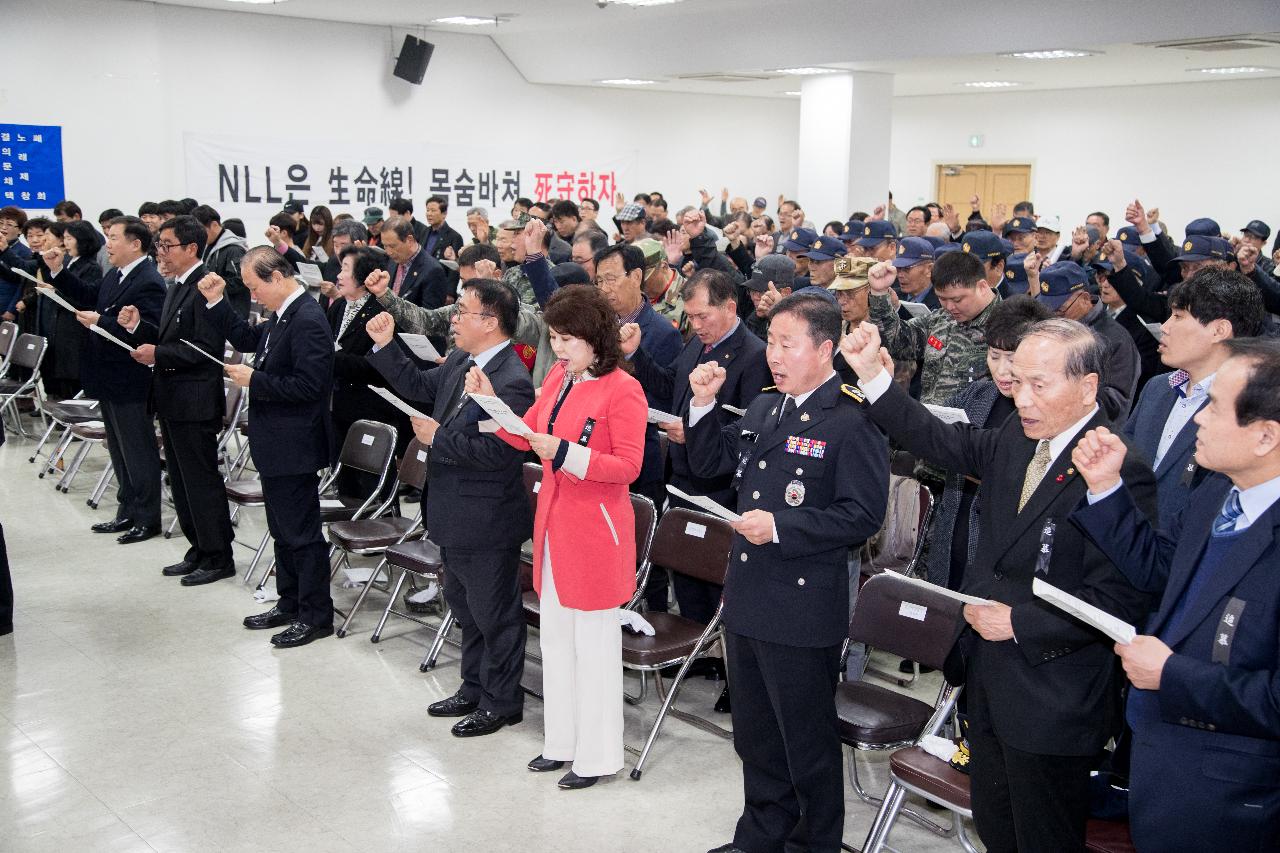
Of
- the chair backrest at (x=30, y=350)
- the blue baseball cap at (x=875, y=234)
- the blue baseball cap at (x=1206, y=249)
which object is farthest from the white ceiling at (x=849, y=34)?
the chair backrest at (x=30, y=350)

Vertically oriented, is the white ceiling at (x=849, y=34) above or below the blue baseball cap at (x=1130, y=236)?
above

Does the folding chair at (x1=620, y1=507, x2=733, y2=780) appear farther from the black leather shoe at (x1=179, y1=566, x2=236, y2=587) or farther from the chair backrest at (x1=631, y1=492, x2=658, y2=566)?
the black leather shoe at (x1=179, y1=566, x2=236, y2=587)

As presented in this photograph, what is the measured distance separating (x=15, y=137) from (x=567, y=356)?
33.4 ft

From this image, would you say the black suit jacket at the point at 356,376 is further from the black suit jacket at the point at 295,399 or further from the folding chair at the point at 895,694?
the folding chair at the point at 895,694

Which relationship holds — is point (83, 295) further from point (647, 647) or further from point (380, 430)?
point (647, 647)

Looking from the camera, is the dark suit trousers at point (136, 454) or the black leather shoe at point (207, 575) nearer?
the black leather shoe at point (207, 575)

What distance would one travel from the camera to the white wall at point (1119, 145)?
15.2 m

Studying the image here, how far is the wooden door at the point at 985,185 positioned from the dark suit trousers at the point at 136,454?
13.9 meters

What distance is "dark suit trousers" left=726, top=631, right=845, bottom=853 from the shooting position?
3.30 m

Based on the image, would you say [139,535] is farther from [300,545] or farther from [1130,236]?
[1130,236]

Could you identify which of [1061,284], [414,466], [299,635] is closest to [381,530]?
[414,466]

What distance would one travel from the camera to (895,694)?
3.69 meters

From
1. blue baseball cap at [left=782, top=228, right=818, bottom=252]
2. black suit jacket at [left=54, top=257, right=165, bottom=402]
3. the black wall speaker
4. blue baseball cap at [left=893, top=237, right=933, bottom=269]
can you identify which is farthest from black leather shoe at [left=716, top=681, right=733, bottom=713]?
the black wall speaker

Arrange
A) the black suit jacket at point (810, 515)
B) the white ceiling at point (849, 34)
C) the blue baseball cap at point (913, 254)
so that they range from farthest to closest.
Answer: the white ceiling at point (849, 34) → the blue baseball cap at point (913, 254) → the black suit jacket at point (810, 515)
